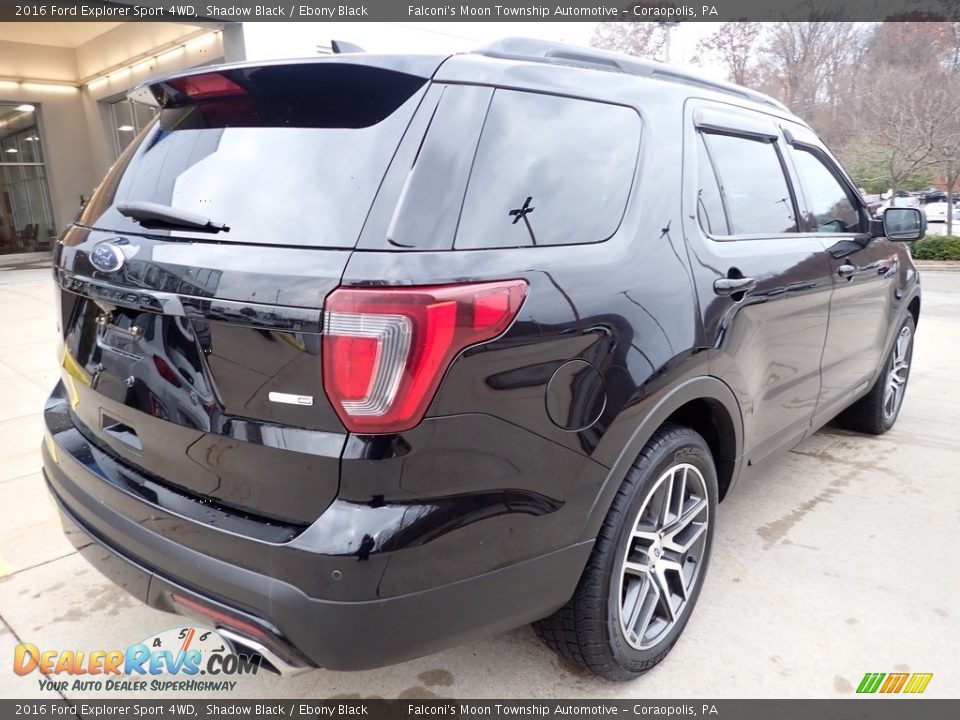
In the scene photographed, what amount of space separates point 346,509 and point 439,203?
2.37 ft

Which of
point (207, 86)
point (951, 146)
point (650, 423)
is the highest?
point (951, 146)

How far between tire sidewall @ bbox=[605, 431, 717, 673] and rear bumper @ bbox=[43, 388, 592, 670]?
183mm

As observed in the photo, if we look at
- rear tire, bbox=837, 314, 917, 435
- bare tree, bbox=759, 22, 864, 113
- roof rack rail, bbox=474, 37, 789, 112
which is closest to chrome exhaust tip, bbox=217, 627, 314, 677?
roof rack rail, bbox=474, 37, 789, 112

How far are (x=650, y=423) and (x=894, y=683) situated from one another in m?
1.26

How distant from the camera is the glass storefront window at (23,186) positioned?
19.6 metres

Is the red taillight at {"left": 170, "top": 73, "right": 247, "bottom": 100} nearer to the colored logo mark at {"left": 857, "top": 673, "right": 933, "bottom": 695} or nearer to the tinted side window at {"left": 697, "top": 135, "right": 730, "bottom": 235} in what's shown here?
the tinted side window at {"left": 697, "top": 135, "right": 730, "bottom": 235}

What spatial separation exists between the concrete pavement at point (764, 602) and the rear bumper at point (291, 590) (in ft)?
2.05

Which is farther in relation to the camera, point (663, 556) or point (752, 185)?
point (752, 185)

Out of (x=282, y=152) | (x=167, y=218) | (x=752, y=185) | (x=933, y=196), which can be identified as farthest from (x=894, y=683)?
(x=933, y=196)

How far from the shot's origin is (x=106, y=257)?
72.5 inches

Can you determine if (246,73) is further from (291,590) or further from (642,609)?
(642,609)

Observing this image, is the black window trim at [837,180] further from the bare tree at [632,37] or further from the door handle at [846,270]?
the bare tree at [632,37]

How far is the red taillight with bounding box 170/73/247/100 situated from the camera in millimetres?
1910

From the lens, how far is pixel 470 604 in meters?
1.67
